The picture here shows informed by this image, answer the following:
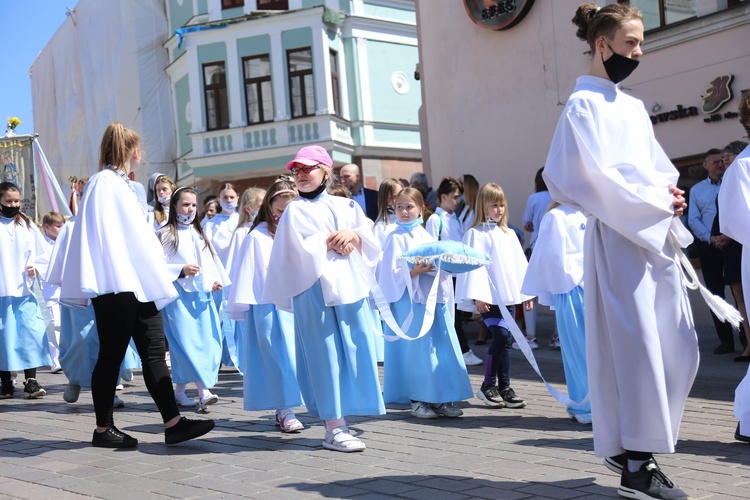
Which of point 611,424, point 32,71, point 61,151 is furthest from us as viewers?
point 32,71

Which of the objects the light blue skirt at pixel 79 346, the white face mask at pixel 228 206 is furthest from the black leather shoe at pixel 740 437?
the white face mask at pixel 228 206

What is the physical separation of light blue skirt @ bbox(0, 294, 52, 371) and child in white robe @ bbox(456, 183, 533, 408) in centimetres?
428

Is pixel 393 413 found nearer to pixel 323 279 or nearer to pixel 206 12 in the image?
pixel 323 279

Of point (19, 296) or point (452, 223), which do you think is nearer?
point (19, 296)

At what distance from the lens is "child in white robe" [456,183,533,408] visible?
332 inches

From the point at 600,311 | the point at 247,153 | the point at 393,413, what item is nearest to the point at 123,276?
the point at 393,413

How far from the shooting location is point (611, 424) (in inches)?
203

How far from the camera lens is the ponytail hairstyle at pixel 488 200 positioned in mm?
9078

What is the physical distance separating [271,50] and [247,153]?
3036 millimetres

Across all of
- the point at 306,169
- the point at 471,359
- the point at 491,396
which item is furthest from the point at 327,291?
the point at 471,359

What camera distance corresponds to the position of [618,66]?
5.32m

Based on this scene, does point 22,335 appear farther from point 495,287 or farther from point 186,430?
point 495,287

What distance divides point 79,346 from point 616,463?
603cm

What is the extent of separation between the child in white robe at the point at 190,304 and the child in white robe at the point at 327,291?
2.06 meters
